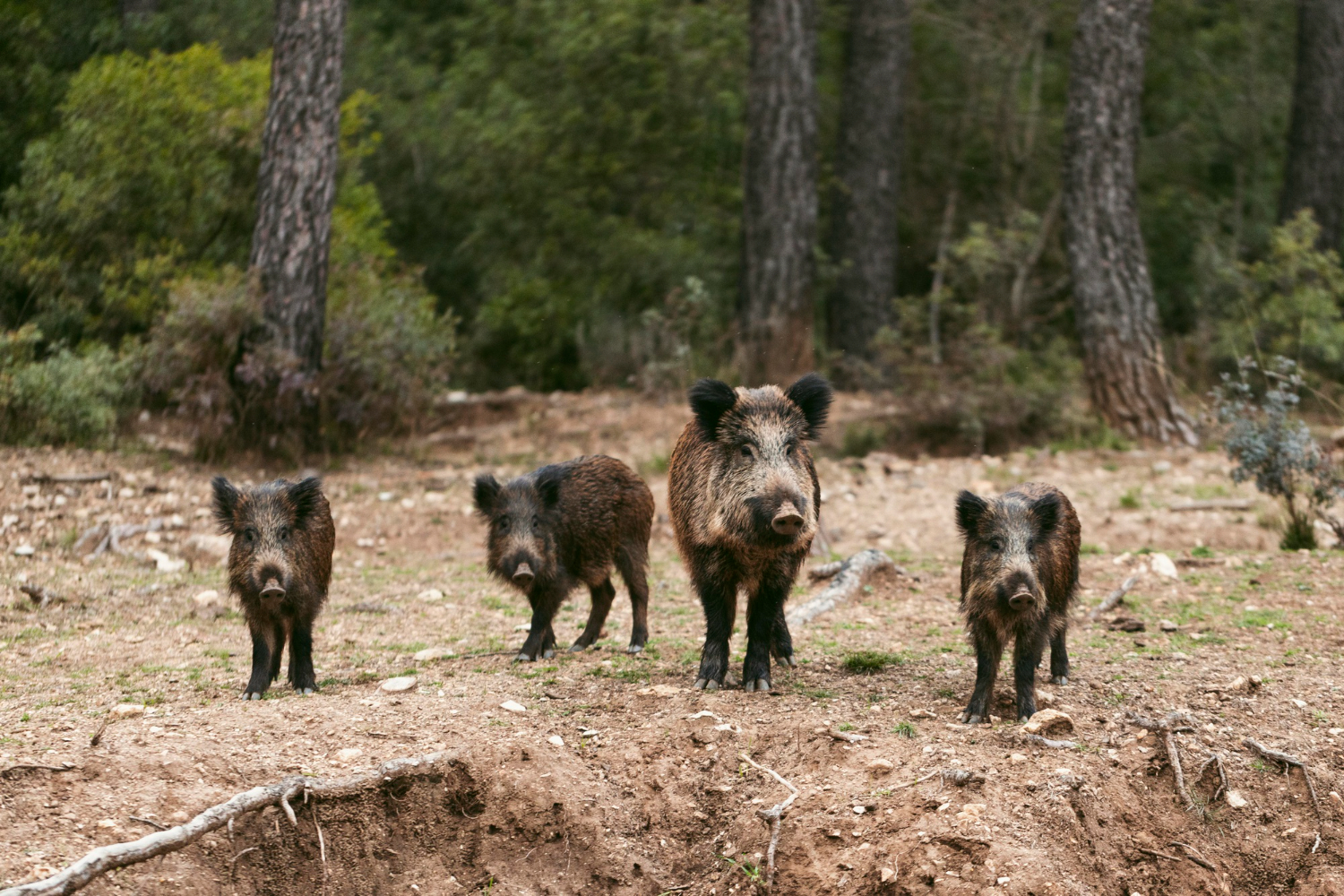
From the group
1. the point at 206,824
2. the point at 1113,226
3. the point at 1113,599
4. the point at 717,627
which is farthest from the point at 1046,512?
the point at 1113,226

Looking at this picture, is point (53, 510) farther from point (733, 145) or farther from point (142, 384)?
point (733, 145)

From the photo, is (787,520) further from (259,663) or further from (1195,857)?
(259,663)

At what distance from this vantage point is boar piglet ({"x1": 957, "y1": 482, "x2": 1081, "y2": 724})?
5.50 metres

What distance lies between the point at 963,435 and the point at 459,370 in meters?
7.35

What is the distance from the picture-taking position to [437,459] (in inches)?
526

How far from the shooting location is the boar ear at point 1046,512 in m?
5.71

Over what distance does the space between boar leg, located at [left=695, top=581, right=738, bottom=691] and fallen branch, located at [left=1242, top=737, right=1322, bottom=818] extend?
2363 mm

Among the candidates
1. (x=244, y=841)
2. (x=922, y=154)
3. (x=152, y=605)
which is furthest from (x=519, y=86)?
(x=244, y=841)

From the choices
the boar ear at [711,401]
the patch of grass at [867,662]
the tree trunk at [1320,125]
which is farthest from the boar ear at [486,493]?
the tree trunk at [1320,125]

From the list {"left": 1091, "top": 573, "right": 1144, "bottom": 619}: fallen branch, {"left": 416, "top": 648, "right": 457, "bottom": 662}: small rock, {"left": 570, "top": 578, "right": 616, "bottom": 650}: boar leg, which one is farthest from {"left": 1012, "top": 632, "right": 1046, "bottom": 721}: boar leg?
{"left": 416, "top": 648, "right": 457, "bottom": 662}: small rock

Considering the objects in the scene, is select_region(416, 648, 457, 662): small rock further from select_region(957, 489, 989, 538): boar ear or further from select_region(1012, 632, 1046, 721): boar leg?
select_region(1012, 632, 1046, 721): boar leg

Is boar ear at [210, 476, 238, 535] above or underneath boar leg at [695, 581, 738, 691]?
above

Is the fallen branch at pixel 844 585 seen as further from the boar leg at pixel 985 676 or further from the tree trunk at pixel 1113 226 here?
the tree trunk at pixel 1113 226

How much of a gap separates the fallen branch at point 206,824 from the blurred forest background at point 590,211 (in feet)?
24.3
